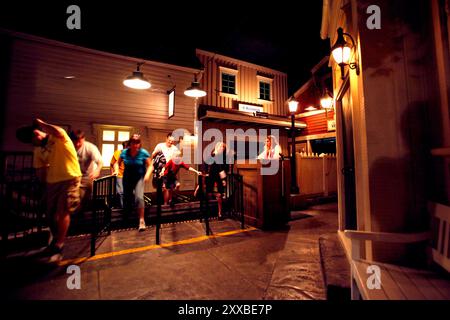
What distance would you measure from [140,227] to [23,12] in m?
8.45

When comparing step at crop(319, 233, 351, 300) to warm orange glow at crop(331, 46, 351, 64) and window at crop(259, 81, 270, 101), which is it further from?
window at crop(259, 81, 270, 101)

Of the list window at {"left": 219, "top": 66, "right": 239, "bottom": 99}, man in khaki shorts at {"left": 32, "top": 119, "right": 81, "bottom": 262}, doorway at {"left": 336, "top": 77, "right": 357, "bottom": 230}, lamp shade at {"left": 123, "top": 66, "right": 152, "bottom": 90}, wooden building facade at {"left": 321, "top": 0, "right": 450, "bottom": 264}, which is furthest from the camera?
window at {"left": 219, "top": 66, "right": 239, "bottom": 99}

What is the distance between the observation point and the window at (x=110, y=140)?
298 inches

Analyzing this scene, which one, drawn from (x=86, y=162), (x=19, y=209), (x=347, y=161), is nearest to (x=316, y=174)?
(x=347, y=161)

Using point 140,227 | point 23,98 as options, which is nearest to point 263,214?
point 140,227

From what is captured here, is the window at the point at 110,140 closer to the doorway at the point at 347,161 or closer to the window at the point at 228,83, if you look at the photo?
the window at the point at 228,83

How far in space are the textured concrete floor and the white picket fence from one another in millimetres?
4154

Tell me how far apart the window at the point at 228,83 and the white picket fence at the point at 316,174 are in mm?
5327

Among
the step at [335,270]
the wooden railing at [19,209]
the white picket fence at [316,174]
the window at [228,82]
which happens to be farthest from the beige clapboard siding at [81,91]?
the step at [335,270]

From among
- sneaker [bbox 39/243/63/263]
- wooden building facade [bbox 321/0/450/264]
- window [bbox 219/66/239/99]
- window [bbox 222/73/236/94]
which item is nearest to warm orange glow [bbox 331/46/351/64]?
wooden building facade [bbox 321/0/450/264]

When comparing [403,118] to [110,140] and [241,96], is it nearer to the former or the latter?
[110,140]

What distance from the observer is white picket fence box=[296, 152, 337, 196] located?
26.8ft

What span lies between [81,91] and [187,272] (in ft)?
25.0

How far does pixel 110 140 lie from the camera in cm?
771
